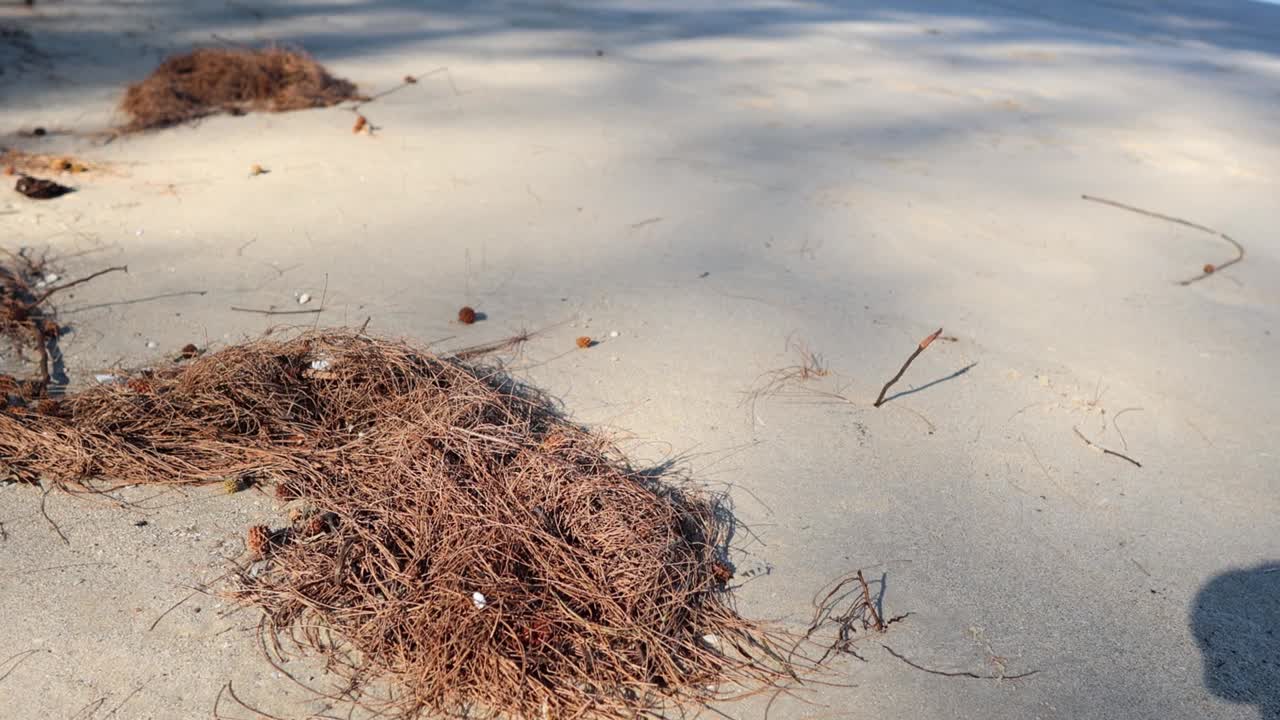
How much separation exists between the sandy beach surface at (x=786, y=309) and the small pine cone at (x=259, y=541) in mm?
77

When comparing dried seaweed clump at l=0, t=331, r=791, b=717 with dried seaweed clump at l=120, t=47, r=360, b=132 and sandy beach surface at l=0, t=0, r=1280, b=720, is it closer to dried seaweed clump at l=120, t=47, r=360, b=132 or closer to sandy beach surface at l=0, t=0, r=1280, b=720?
sandy beach surface at l=0, t=0, r=1280, b=720

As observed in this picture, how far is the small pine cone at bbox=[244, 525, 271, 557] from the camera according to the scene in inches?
73.3

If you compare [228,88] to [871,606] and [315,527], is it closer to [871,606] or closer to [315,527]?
[315,527]

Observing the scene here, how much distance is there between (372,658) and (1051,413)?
1.94 m

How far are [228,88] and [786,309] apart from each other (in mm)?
3343

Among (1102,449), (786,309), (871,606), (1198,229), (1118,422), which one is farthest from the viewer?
(1198,229)

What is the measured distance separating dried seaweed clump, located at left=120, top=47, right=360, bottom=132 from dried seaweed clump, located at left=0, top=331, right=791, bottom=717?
255 cm

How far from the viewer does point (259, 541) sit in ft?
6.11

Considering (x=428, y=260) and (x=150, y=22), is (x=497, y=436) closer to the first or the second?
(x=428, y=260)

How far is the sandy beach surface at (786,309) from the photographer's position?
179 cm

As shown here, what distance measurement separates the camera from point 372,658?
166cm

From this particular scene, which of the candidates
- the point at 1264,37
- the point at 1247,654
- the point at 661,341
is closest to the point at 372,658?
the point at 661,341

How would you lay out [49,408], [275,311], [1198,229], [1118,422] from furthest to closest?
[1198,229]
[275,311]
[1118,422]
[49,408]

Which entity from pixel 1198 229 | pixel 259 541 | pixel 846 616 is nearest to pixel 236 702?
pixel 259 541
